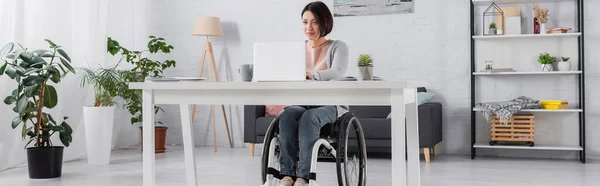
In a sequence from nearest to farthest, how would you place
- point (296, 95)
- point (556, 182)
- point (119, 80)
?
point (296, 95) < point (556, 182) < point (119, 80)

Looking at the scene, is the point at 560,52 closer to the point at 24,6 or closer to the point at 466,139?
the point at 466,139

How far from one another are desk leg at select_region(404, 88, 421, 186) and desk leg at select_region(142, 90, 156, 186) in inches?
39.3

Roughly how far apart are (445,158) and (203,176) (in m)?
2.13

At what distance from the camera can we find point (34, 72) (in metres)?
3.96

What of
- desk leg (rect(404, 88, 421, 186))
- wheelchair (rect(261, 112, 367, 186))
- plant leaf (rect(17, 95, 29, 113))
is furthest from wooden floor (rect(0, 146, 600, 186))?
desk leg (rect(404, 88, 421, 186))

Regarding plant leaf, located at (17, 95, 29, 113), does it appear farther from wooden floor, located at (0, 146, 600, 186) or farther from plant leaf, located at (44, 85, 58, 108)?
wooden floor, located at (0, 146, 600, 186)

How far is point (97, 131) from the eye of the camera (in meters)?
4.74

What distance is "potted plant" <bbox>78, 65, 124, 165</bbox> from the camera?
15.5 feet

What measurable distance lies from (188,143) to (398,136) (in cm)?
130

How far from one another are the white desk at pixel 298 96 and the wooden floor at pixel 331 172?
1.47 metres

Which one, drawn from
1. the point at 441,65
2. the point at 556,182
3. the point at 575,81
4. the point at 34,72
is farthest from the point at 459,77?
the point at 34,72

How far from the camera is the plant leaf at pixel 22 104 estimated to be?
4004mm

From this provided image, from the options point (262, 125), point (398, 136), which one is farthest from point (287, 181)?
point (262, 125)

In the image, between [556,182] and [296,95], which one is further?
[556,182]
